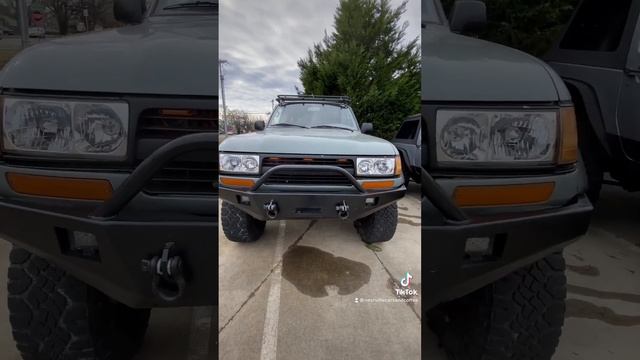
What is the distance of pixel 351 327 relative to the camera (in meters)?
1.28

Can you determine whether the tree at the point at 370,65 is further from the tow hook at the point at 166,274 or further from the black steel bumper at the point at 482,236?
the tow hook at the point at 166,274

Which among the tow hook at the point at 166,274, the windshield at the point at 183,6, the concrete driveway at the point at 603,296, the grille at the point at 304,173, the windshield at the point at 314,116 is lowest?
the concrete driveway at the point at 603,296

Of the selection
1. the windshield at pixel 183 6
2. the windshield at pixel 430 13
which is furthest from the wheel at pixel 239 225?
the windshield at pixel 430 13

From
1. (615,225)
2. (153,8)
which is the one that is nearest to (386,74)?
(153,8)

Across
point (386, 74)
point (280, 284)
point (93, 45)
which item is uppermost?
point (93, 45)

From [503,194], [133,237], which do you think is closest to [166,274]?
[133,237]

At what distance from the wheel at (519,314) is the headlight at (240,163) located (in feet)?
3.68

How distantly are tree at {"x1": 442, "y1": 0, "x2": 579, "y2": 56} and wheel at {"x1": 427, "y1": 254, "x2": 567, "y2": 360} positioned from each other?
2.18 metres

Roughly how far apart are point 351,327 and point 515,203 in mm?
680

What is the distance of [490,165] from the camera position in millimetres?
1442

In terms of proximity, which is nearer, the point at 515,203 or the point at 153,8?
the point at 515,203

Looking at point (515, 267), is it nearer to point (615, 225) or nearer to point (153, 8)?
point (153, 8)

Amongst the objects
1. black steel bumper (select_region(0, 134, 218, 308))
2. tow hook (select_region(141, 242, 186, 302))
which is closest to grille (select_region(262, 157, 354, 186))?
black steel bumper (select_region(0, 134, 218, 308))

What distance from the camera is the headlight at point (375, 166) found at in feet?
3.81
